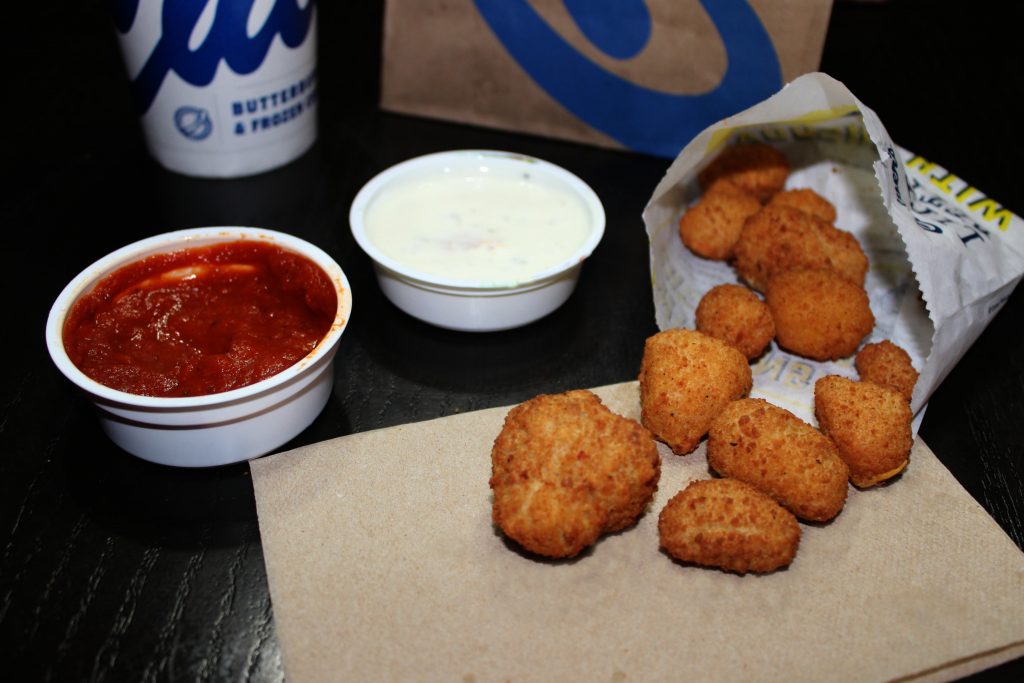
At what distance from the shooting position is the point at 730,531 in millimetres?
1705

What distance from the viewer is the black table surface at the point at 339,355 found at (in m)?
1.65

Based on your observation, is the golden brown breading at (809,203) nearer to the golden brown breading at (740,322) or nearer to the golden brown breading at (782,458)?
the golden brown breading at (740,322)

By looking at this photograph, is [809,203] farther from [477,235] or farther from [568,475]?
[568,475]

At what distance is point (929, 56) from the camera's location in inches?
146

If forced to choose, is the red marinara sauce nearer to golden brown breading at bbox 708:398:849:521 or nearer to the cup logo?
the cup logo

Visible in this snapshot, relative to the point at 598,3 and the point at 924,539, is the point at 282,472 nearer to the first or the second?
the point at 924,539

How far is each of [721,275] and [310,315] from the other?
119 cm

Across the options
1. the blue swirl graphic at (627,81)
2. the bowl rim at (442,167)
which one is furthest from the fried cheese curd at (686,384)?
the blue swirl graphic at (627,81)

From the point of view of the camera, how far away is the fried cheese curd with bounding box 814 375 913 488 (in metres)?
1.89

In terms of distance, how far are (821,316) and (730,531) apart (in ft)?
2.42

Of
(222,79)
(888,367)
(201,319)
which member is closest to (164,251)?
(201,319)

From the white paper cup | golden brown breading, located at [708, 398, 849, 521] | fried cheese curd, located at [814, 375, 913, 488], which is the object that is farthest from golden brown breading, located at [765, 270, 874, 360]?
the white paper cup

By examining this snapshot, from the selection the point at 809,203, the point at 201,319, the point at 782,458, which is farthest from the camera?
the point at 809,203

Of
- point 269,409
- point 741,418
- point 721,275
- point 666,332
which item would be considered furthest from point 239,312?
point 721,275
